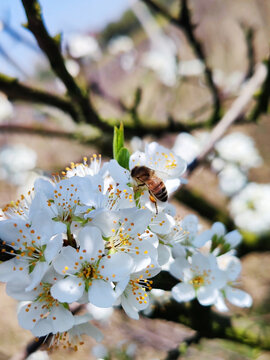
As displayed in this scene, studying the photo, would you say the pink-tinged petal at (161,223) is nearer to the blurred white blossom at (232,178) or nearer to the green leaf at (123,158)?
the green leaf at (123,158)

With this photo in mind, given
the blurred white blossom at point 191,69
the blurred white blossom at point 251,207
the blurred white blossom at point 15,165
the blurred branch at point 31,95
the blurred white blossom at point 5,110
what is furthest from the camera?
the blurred white blossom at point 191,69

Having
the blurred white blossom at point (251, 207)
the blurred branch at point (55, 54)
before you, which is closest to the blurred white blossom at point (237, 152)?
the blurred white blossom at point (251, 207)

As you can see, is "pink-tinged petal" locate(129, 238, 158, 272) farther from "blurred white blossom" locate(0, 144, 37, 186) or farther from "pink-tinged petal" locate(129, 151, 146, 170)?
"blurred white blossom" locate(0, 144, 37, 186)

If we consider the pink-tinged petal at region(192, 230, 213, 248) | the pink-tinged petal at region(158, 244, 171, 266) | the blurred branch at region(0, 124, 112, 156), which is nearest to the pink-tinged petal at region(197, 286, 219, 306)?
the pink-tinged petal at region(192, 230, 213, 248)

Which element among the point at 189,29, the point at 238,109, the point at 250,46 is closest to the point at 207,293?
the point at 238,109

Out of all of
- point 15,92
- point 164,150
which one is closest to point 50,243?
point 164,150

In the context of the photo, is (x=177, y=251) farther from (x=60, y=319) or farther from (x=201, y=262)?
(x=60, y=319)

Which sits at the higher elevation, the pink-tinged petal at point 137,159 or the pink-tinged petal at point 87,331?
the pink-tinged petal at point 137,159
